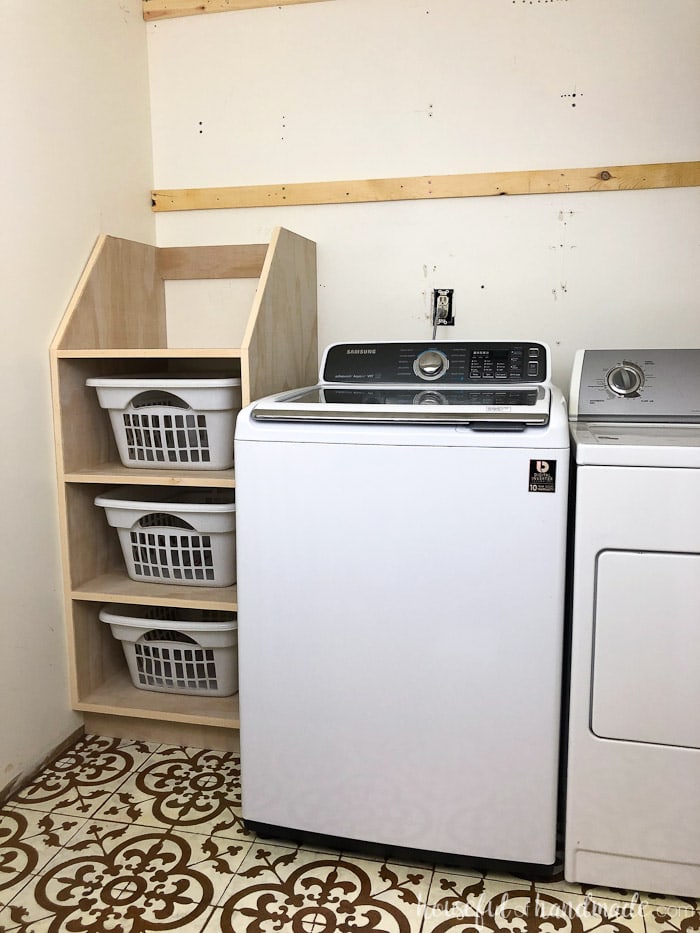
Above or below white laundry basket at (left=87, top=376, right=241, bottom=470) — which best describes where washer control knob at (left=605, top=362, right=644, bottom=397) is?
above

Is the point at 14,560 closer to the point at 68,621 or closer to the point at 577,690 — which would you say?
the point at 68,621

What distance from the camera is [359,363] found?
2.23 metres

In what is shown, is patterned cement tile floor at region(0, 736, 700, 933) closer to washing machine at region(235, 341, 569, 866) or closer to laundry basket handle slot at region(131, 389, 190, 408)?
washing machine at region(235, 341, 569, 866)

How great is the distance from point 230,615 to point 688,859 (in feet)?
4.42

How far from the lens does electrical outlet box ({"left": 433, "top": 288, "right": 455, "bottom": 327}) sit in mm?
2422

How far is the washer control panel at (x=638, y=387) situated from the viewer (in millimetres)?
1932

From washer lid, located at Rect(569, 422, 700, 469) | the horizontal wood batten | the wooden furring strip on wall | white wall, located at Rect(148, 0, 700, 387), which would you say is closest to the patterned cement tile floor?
washer lid, located at Rect(569, 422, 700, 469)

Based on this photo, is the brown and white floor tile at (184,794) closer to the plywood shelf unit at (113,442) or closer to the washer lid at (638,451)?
the plywood shelf unit at (113,442)

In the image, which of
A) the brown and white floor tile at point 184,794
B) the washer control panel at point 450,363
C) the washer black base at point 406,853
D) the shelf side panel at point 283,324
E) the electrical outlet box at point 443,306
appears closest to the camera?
the washer black base at point 406,853

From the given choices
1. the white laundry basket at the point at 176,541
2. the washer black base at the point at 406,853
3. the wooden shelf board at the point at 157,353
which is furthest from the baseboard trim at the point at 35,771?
the wooden shelf board at the point at 157,353

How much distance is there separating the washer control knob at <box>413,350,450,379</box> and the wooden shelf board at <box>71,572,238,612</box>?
0.80 m

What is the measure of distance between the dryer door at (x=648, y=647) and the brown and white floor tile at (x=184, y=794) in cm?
94

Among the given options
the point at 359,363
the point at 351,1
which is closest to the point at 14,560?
the point at 359,363

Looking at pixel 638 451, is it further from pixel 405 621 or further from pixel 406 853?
pixel 406 853
